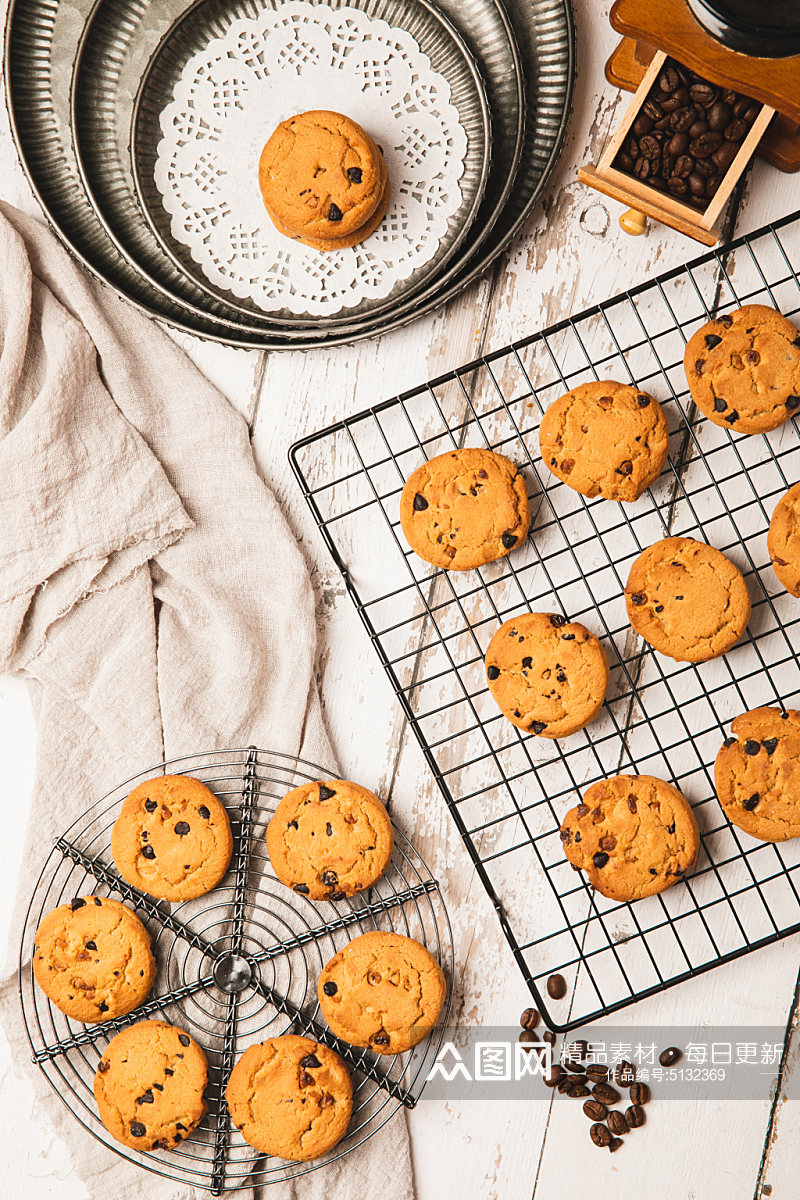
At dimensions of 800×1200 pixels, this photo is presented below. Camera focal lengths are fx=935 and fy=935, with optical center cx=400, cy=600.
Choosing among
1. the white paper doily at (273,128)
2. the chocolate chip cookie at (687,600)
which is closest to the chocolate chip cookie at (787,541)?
the chocolate chip cookie at (687,600)

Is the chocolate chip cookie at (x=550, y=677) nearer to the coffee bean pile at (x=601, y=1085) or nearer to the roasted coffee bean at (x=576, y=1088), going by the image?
the coffee bean pile at (x=601, y=1085)

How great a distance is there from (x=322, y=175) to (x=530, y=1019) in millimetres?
1849

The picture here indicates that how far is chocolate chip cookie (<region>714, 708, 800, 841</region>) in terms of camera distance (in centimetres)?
187

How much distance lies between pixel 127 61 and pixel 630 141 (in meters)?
1.11

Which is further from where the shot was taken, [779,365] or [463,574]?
[463,574]

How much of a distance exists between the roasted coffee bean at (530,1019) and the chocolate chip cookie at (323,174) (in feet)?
5.67

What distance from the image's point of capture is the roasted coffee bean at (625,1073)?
2070 millimetres

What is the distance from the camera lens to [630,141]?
1.91 meters

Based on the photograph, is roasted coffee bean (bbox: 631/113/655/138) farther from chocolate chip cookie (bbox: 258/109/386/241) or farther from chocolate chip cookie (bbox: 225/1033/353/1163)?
chocolate chip cookie (bbox: 225/1033/353/1163)

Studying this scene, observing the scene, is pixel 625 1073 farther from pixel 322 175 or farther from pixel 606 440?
pixel 322 175

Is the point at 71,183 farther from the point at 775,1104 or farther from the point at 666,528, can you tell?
the point at 775,1104

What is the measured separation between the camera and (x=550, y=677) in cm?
192

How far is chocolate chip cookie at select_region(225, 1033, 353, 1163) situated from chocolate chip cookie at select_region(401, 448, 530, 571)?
1.07 meters

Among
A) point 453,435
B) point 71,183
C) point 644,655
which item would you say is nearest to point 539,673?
point 644,655
